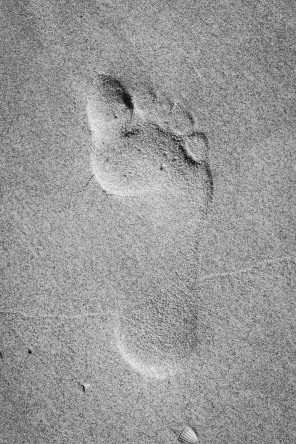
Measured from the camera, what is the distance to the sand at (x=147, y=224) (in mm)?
1477

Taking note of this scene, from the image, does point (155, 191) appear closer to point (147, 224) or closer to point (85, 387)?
point (147, 224)

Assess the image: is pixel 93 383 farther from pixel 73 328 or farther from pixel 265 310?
pixel 265 310

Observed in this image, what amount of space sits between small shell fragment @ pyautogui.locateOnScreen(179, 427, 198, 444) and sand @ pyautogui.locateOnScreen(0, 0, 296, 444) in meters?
0.02

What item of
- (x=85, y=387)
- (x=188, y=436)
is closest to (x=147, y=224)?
(x=85, y=387)

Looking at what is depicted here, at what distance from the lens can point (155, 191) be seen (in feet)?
4.77

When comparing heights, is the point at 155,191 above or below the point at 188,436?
above

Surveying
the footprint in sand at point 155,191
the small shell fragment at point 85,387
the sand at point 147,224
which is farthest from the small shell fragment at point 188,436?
the small shell fragment at point 85,387

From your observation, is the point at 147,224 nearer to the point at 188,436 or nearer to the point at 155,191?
the point at 155,191

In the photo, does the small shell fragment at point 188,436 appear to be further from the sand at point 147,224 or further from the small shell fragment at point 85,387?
the small shell fragment at point 85,387

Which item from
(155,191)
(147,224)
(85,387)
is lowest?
(85,387)

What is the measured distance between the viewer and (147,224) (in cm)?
150

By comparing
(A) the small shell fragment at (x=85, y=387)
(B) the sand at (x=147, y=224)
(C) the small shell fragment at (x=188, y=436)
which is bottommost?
(A) the small shell fragment at (x=85, y=387)

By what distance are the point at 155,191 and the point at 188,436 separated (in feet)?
2.94

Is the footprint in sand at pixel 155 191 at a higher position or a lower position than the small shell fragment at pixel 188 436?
higher
